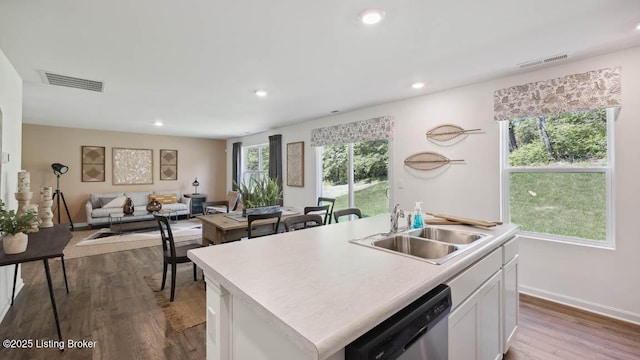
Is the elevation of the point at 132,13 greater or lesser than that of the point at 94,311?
greater

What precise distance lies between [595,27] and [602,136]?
1074mm

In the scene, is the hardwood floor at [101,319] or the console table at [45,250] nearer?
the console table at [45,250]

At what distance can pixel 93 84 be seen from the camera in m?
3.15

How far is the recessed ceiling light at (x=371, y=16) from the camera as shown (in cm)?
174

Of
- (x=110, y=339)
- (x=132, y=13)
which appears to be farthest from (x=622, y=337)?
(x=132, y=13)

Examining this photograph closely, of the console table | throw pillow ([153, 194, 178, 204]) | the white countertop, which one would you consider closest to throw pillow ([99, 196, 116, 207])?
throw pillow ([153, 194, 178, 204])

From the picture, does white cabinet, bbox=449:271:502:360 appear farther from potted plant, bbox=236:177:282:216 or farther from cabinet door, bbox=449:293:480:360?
potted plant, bbox=236:177:282:216

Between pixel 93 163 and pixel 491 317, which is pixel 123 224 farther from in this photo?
pixel 491 317

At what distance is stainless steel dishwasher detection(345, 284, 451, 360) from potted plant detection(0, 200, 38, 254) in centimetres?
245

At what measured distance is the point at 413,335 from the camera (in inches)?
36.5

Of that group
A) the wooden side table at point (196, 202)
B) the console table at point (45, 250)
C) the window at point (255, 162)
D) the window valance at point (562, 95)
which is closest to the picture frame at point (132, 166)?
the wooden side table at point (196, 202)

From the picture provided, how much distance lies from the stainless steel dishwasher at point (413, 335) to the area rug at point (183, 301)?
200 cm

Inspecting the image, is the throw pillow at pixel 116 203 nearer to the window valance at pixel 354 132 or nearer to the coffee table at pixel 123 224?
the coffee table at pixel 123 224

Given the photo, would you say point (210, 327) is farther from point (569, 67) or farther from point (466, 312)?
point (569, 67)
